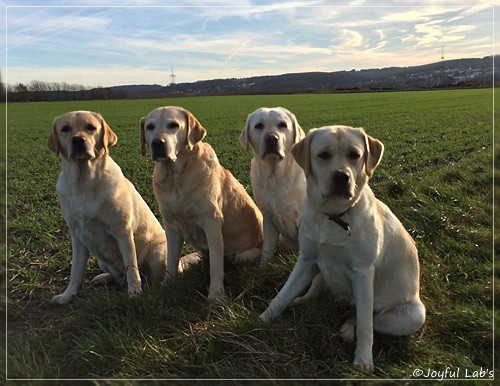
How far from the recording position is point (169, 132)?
13.9 feet

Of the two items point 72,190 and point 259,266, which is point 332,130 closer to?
point 259,266

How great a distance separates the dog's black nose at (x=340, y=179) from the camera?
3.12 m

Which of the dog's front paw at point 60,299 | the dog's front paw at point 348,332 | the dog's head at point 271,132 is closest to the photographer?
the dog's front paw at point 348,332

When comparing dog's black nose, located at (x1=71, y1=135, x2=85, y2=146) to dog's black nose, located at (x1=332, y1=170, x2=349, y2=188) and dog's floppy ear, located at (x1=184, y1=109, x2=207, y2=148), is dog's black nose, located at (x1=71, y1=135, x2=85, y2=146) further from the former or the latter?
dog's black nose, located at (x1=332, y1=170, x2=349, y2=188)

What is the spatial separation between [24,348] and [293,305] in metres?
2.21

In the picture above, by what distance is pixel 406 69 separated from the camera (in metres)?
4.90

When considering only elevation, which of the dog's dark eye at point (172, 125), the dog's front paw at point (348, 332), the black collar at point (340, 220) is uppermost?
the dog's dark eye at point (172, 125)

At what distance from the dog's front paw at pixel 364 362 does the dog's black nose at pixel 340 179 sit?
49.2 inches

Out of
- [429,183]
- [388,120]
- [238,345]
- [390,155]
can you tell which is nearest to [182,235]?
[238,345]

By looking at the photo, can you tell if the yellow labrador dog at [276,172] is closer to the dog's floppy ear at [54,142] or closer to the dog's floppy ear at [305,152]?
the dog's floppy ear at [305,152]

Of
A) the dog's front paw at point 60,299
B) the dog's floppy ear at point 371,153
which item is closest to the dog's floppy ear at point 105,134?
the dog's front paw at point 60,299

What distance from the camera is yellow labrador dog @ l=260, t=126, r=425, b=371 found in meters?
3.22

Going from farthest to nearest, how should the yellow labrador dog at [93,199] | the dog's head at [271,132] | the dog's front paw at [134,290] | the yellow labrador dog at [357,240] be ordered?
the dog's head at [271,132], the yellow labrador dog at [93,199], the dog's front paw at [134,290], the yellow labrador dog at [357,240]

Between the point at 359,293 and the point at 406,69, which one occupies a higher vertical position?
the point at 406,69
